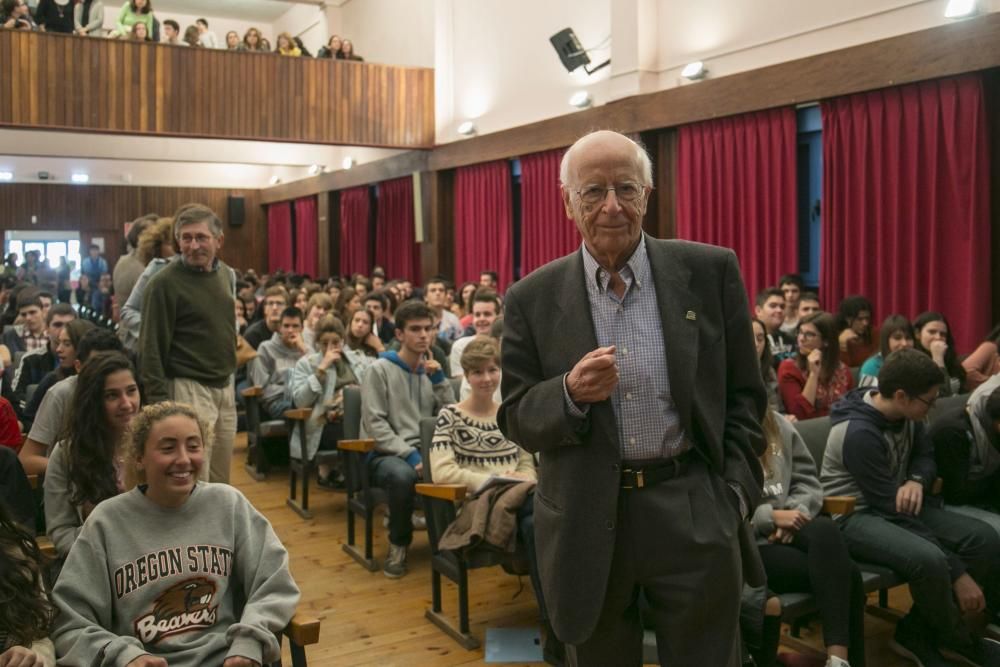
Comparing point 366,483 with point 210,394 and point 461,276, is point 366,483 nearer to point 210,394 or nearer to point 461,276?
point 210,394

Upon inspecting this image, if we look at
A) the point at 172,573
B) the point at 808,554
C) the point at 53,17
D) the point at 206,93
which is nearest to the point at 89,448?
the point at 172,573

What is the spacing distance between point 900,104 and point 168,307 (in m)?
5.03

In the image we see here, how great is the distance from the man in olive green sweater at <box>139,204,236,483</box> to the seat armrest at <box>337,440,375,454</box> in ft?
2.34

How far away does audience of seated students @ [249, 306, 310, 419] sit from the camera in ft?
19.3

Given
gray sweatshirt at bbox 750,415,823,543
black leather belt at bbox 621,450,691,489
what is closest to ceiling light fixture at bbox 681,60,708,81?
gray sweatshirt at bbox 750,415,823,543

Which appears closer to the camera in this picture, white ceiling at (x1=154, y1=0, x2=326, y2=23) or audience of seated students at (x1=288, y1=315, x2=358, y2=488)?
audience of seated students at (x1=288, y1=315, x2=358, y2=488)

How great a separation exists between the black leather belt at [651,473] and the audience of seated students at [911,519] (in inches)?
74.7

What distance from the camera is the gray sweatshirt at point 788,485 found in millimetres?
3164

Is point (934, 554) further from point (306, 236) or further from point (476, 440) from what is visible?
point (306, 236)

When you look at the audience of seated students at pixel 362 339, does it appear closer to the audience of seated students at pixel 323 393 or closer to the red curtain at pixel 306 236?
the audience of seated students at pixel 323 393

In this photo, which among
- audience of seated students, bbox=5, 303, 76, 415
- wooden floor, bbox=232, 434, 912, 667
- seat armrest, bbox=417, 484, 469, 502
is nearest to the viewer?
wooden floor, bbox=232, 434, 912, 667

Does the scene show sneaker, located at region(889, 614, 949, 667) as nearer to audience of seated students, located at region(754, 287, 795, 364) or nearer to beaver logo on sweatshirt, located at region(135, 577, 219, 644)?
beaver logo on sweatshirt, located at region(135, 577, 219, 644)

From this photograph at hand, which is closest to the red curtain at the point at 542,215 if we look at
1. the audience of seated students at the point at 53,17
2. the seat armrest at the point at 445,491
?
the audience of seated students at the point at 53,17

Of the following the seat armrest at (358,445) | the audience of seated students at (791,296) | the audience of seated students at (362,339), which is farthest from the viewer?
the audience of seated students at (791,296)
